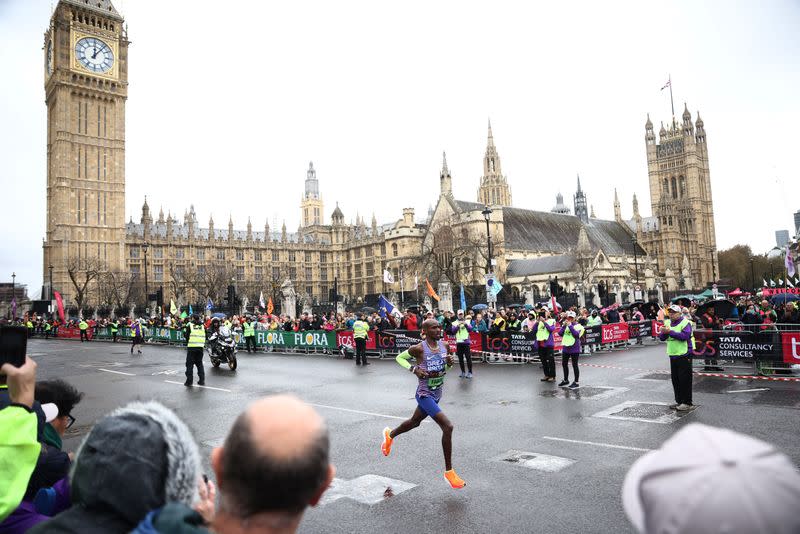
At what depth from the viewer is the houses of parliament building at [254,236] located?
218ft

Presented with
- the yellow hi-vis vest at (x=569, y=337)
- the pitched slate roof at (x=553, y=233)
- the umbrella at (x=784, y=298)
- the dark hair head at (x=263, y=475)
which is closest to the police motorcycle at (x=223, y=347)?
the yellow hi-vis vest at (x=569, y=337)

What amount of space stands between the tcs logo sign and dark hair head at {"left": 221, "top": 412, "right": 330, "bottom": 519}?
1538cm

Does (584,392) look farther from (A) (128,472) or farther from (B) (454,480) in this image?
(A) (128,472)

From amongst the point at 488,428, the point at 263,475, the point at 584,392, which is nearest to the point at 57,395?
the point at 263,475

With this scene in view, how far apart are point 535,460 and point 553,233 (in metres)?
73.4

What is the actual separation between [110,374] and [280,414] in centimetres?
1944

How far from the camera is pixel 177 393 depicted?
1362 centimetres

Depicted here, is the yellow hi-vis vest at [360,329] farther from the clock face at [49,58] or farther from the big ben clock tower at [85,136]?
the clock face at [49,58]

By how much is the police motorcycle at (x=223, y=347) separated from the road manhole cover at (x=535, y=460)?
13.3 m

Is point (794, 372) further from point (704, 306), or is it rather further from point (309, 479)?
point (309, 479)

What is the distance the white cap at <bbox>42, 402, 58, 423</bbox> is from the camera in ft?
11.0

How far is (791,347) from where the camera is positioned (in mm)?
13305

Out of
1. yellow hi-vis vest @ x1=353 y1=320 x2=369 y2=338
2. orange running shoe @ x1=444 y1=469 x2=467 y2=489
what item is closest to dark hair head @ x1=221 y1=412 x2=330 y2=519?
orange running shoe @ x1=444 y1=469 x2=467 y2=489

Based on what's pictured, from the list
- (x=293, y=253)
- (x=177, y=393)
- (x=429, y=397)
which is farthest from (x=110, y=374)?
(x=293, y=253)
